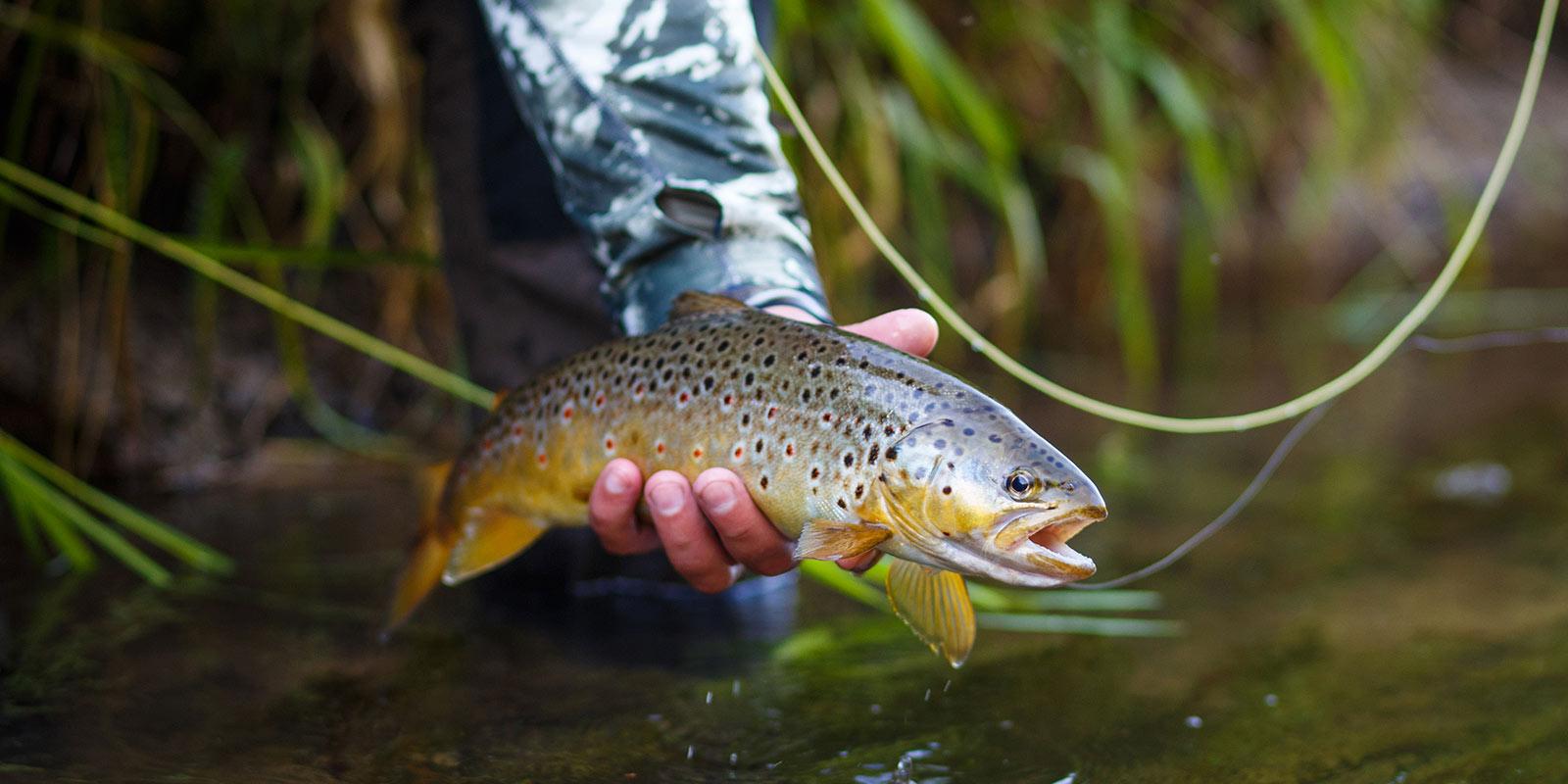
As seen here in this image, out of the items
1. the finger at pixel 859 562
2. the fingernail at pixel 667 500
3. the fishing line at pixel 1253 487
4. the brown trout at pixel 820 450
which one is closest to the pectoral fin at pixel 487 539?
the brown trout at pixel 820 450

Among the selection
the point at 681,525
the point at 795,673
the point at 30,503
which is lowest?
the point at 795,673

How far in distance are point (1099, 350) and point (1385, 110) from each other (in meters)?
0.95

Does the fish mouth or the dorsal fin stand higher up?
the dorsal fin

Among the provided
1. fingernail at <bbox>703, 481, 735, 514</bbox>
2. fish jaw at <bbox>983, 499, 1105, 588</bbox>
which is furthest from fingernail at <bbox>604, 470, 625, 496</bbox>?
fish jaw at <bbox>983, 499, 1105, 588</bbox>

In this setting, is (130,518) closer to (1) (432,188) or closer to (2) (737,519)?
(1) (432,188)

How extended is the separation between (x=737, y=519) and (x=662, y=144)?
1.51 ft

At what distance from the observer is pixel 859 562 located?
1218 mm

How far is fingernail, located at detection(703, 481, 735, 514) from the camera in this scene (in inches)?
48.1

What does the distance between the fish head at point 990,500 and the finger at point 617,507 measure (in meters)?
0.26

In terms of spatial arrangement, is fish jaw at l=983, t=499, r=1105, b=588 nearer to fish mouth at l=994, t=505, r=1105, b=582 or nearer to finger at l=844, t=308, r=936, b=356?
fish mouth at l=994, t=505, r=1105, b=582

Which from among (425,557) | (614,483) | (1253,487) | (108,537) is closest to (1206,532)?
(1253,487)

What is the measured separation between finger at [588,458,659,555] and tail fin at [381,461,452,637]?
23 cm

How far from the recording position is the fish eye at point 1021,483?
1080mm

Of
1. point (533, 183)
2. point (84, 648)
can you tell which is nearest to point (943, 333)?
point (533, 183)
